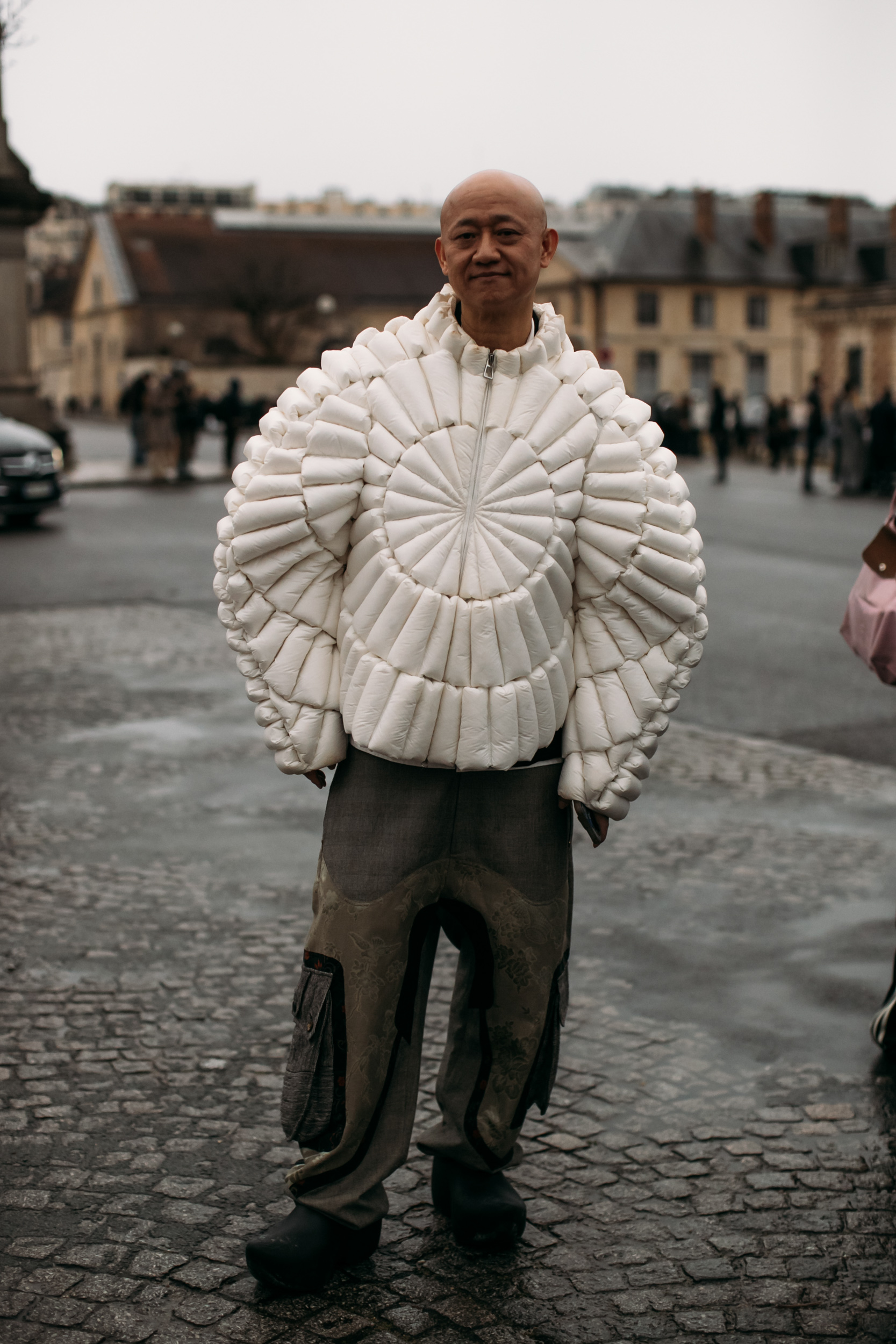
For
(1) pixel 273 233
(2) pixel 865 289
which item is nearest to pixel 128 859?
(2) pixel 865 289

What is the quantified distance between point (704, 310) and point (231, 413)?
50296 mm

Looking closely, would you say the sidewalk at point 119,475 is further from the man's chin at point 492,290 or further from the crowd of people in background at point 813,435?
the man's chin at point 492,290

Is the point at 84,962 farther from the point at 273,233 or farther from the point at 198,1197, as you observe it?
the point at 273,233

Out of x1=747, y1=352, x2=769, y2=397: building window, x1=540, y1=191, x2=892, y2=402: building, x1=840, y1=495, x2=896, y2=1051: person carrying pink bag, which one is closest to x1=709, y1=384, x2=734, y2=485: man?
x1=840, y1=495, x2=896, y2=1051: person carrying pink bag

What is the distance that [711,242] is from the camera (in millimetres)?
75000

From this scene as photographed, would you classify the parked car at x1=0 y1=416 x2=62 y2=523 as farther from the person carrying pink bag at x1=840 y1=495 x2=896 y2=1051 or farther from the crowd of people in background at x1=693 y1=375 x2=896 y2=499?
the person carrying pink bag at x1=840 y1=495 x2=896 y2=1051

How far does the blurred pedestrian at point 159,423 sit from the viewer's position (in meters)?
26.9

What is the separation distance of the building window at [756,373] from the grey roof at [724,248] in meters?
3.49

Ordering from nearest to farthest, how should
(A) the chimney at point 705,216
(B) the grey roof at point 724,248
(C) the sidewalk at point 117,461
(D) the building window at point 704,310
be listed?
1. (C) the sidewalk at point 117,461
2. (B) the grey roof at point 724,248
3. (A) the chimney at point 705,216
4. (D) the building window at point 704,310

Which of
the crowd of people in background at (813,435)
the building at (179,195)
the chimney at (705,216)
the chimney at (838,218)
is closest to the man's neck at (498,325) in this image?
the crowd of people in background at (813,435)

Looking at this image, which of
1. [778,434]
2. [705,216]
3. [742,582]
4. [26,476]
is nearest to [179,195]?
[705,216]

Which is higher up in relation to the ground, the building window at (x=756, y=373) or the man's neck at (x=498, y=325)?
the man's neck at (x=498, y=325)

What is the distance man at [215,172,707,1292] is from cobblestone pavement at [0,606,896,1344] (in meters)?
0.30

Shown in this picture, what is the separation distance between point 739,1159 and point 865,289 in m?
62.0
